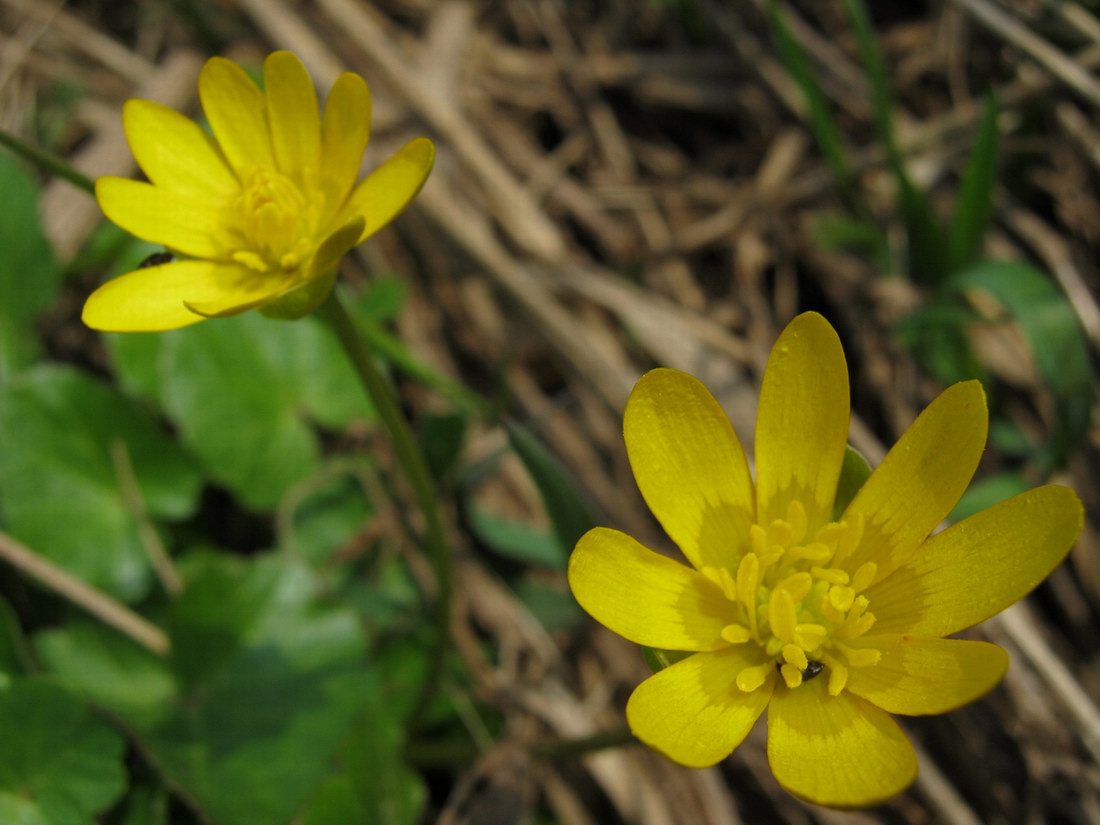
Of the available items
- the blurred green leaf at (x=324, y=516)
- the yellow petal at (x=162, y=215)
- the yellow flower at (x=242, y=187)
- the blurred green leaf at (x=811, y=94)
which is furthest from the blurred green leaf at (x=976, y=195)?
the yellow petal at (x=162, y=215)

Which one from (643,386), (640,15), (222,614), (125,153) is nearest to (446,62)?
(640,15)

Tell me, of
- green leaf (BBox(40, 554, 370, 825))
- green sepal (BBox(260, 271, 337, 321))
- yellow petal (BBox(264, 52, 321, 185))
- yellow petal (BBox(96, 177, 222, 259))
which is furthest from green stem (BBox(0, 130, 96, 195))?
green leaf (BBox(40, 554, 370, 825))

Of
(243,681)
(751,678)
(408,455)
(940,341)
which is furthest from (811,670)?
(940,341)

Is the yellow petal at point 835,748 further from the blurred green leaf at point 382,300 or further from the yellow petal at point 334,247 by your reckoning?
the blurred green leaf at point 382,300

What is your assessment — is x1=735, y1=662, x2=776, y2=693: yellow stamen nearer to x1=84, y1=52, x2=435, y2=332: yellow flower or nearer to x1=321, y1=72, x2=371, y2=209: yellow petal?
x1=84, y1=52, x2=435, y2=332: yellow flower

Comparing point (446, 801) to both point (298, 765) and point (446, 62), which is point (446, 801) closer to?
point (298, 765)
